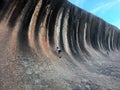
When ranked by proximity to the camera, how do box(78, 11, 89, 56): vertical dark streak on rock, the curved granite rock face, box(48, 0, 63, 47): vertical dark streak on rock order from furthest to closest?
Answer: 1. box(78, 11, 89, 56): vertical dark streak on rock
2. box(48, 0, 63, 47): vertical dark streak on rock
3. the curved granite rock face

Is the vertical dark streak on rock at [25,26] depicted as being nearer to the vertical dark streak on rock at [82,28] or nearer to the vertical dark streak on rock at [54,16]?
the vertical dark streak on rock at [54,16]

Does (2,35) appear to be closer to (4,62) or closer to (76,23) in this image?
(4,62)

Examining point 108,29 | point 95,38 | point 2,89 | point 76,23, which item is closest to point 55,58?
point 2,89

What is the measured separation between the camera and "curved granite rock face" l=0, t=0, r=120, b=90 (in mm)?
5367

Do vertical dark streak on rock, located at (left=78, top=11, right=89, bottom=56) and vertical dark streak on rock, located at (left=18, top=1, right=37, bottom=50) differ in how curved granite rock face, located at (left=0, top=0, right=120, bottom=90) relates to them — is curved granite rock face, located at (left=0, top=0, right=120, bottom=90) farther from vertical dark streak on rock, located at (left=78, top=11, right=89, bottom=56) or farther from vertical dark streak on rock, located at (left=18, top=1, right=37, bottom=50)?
vertical dark streak on rock, located at (left=78, top=11, right=89, bottom=56)

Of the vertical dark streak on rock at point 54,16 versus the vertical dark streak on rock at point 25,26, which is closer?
the vertical dark streak on rock at point 25,26

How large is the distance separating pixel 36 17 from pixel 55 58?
140cm

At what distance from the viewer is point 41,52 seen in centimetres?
656

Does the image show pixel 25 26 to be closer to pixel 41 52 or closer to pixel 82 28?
pixel 41 52

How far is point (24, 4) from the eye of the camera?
6805mm

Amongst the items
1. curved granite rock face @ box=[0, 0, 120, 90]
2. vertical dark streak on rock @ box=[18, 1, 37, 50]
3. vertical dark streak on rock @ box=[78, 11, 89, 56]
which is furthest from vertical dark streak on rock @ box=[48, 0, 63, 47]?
vertical dark streak on rock @ box=[78, 11, 89, 56]

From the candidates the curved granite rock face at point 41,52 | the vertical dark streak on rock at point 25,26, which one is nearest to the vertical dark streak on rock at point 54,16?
the curved granite rock face at point 41,52

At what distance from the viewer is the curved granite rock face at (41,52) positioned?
211 inches

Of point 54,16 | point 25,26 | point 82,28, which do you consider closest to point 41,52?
point 25,26
